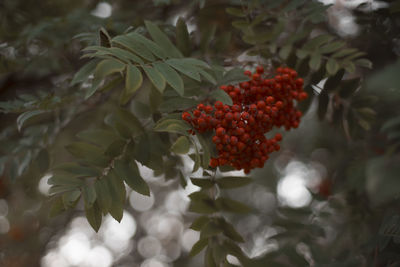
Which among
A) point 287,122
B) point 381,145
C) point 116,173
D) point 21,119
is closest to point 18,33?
point 21,119

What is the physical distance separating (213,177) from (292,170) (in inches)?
139

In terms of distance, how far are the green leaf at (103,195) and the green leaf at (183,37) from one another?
0.88 meters

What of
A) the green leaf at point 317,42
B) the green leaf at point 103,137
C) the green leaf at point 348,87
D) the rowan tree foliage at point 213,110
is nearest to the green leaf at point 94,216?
the rowan tree foliage at point 213,110

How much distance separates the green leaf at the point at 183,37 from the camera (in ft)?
6.29

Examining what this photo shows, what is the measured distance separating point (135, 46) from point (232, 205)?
921mm

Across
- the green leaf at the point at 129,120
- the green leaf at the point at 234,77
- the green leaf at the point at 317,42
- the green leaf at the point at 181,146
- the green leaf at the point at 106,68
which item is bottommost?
the green leaf at the point at 129,120

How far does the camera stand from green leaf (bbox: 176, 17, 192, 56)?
192 cm

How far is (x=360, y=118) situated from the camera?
2.15 m

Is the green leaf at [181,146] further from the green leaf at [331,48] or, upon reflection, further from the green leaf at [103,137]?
the green leaf at [331,48]

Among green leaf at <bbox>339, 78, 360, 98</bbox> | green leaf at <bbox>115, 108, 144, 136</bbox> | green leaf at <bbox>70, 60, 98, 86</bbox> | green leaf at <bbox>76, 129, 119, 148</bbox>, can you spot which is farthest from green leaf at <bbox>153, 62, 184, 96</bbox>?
green leaf at <bbox>339, 78, 360, 98</bbox>

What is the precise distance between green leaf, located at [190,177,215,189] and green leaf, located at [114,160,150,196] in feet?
0.88

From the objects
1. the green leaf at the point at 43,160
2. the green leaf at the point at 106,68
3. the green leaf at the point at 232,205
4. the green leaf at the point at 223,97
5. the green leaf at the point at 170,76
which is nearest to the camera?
the green leaf at the point at 106,68

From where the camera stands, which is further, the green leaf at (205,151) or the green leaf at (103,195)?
the green leaf at (103,195)

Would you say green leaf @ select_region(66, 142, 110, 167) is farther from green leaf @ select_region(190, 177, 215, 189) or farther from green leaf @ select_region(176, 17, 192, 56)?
green leaf @ select_region(176, 17, 192, 56)
